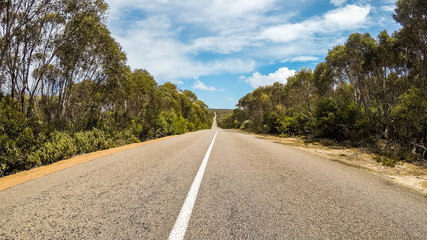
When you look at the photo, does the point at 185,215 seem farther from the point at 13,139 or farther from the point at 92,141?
the point at 92,141

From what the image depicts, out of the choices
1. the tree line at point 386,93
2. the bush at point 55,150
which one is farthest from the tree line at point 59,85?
the tree line at point 386,93

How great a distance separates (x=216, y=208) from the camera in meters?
2.88

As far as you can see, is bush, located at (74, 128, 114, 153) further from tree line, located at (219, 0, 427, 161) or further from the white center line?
tree line, located at (219, 0, 427, 161)

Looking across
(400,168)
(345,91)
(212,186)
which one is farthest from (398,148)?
(345,91)

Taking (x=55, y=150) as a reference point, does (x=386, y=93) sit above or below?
above

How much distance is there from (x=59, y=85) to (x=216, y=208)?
49.8 ft

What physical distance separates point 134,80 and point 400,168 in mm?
18510

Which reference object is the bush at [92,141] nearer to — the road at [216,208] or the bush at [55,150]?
the bush at [55,150]

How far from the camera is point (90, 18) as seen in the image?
37.2ft

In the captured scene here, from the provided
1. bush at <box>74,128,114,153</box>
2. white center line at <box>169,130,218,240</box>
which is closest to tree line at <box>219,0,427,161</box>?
white center line at <box>169,130,218,240</box>

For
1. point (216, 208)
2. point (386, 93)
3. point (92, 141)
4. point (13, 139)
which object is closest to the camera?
point (216, 208)


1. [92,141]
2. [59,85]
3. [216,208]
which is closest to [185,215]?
[216,208]

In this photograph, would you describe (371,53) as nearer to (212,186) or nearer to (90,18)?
(212,186)

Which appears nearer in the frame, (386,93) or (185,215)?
(185,215)
